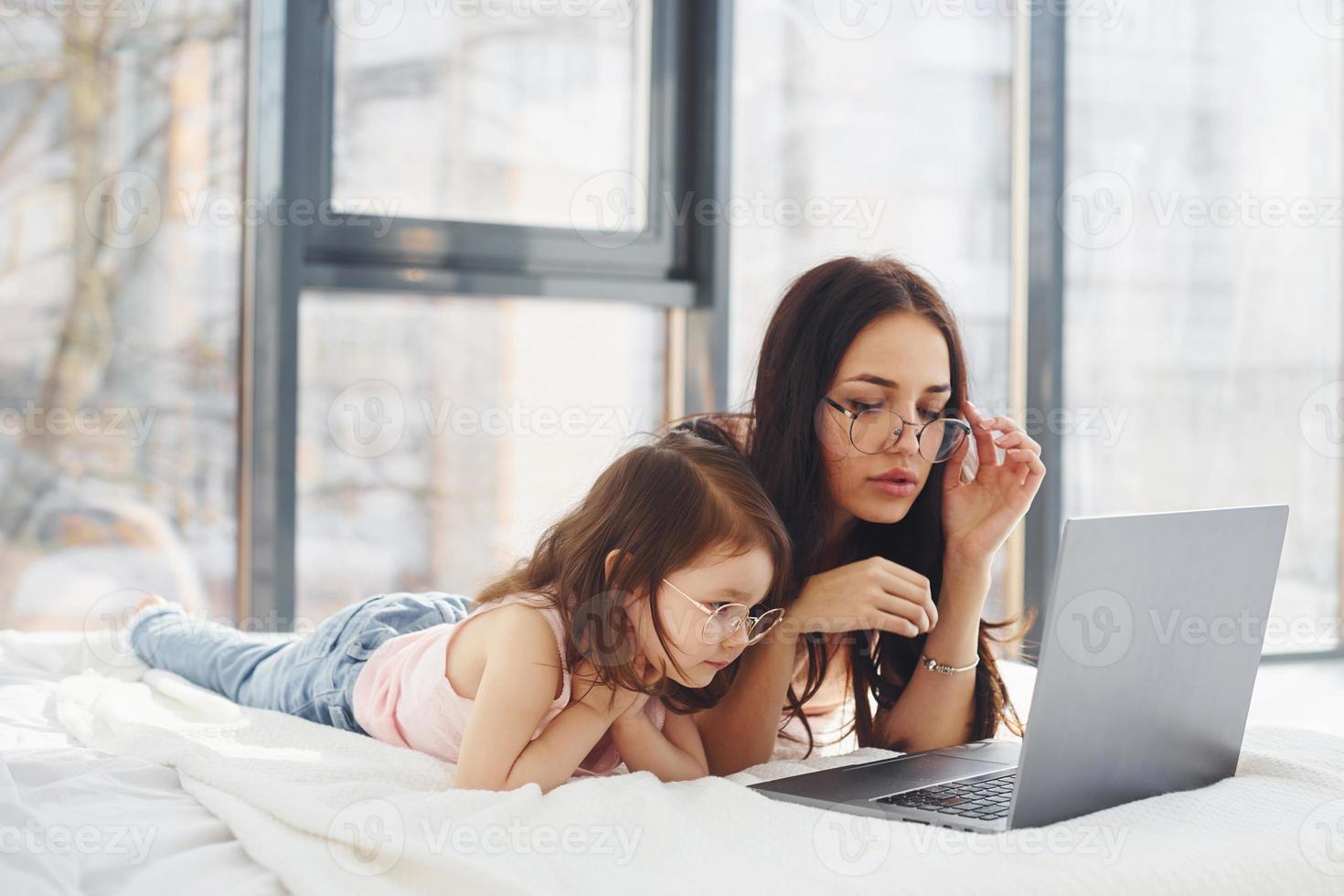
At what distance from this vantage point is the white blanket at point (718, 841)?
857 mm

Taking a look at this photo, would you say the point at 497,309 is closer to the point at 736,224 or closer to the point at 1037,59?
the point at 736,224

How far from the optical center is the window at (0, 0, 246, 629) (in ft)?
8.09

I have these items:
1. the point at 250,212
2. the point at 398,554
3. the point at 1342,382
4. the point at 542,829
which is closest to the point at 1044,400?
the point at 1342,382

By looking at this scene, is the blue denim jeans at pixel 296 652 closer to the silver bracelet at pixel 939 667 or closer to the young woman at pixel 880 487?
the young woman at pixel 880 487

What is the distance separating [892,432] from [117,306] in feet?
5.92

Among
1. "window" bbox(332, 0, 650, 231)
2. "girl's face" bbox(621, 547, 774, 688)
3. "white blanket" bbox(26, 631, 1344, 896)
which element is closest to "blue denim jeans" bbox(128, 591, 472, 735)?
"white blanket" bbox(26, 631, 1344, 896)

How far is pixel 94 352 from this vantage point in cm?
252

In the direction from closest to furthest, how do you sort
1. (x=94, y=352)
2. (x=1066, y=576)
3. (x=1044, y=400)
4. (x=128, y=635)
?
(x=1066, y=576), (x=128, y=635), (x=94, y=352), (x=1044, y=400)

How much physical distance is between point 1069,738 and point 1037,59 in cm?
220

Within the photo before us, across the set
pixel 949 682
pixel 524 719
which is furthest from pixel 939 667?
pixel 524 719

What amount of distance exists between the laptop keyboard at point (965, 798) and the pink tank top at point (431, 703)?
31 cm

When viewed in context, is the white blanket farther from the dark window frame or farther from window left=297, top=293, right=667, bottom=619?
window left=297, top=293, right=667, bottom=619

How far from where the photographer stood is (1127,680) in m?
0.99

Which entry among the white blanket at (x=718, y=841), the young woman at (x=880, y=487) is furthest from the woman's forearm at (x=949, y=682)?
the white blanket at (x=718, y=841)
